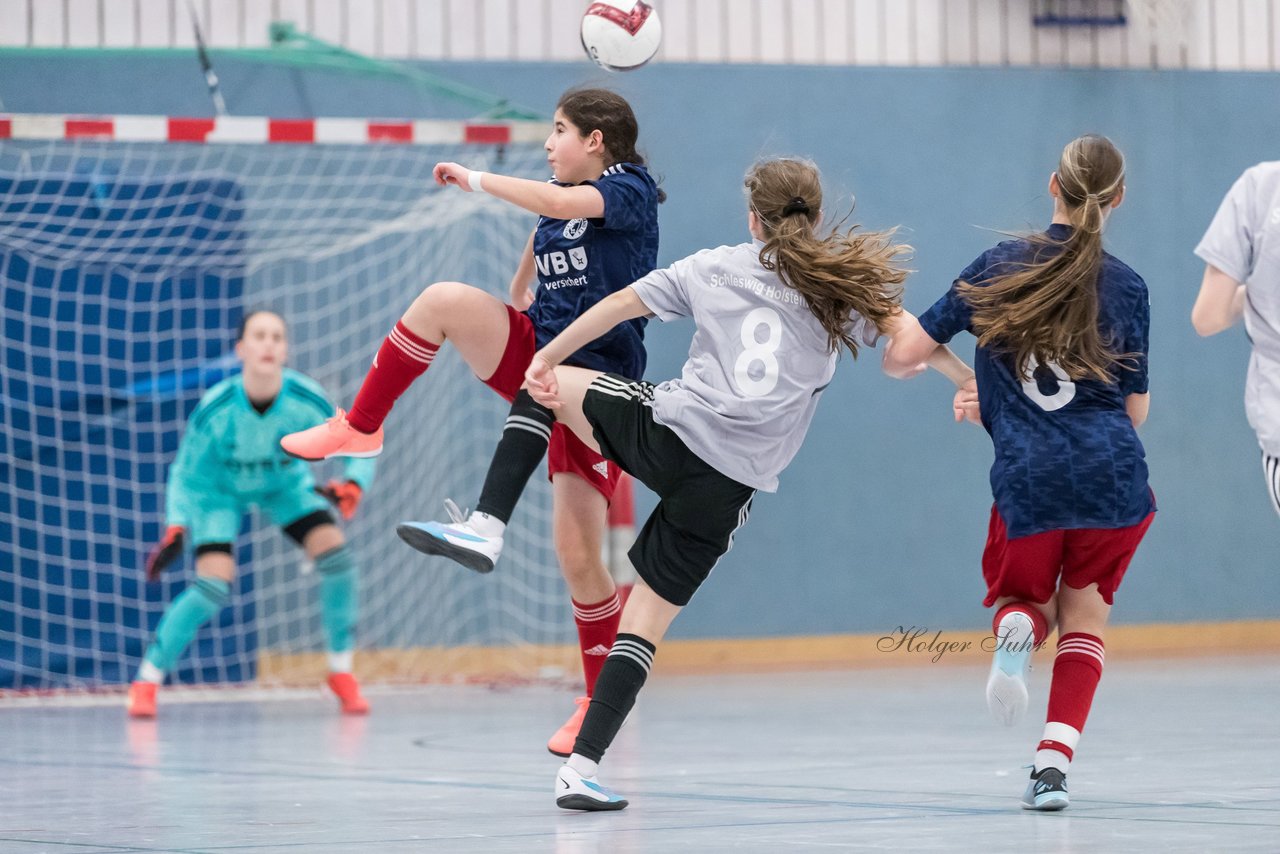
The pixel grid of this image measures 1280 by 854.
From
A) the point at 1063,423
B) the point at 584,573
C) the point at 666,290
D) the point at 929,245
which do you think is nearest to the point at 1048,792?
the point at 1063,423

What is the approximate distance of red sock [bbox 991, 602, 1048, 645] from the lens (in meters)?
3.60

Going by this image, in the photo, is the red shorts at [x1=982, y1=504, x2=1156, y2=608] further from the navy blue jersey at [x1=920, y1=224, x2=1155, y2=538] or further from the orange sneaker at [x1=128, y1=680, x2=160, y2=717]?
the orange sneaker at [x1=128, y1=680, x2=160, y2=717]

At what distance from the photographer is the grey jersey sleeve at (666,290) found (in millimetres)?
3635

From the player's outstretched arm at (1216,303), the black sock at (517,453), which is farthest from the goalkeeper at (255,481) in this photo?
the player's outstretched arm at (1216,303)

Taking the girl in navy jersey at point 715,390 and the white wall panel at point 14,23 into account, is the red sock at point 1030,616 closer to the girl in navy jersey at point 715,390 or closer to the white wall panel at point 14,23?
the girl in navy jersey at point 715,390

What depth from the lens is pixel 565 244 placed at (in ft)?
13.8

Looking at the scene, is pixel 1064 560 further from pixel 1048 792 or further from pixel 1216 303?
pixel 1216 303

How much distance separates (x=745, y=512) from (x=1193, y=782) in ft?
4.02

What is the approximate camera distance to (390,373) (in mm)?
4160

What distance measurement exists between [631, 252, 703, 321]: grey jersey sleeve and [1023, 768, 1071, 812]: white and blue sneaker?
1217 millimetres

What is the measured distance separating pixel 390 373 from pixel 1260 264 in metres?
2.00

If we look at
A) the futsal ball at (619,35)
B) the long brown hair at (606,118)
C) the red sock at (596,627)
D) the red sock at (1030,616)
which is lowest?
the red sock at (596,627)

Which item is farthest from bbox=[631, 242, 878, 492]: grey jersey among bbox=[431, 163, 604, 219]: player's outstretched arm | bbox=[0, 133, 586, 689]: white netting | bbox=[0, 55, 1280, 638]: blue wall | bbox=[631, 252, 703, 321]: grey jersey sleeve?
bbox=[0, 55, 1280, 638]: blue wall

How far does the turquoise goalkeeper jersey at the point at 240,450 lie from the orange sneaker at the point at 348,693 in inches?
29.1
